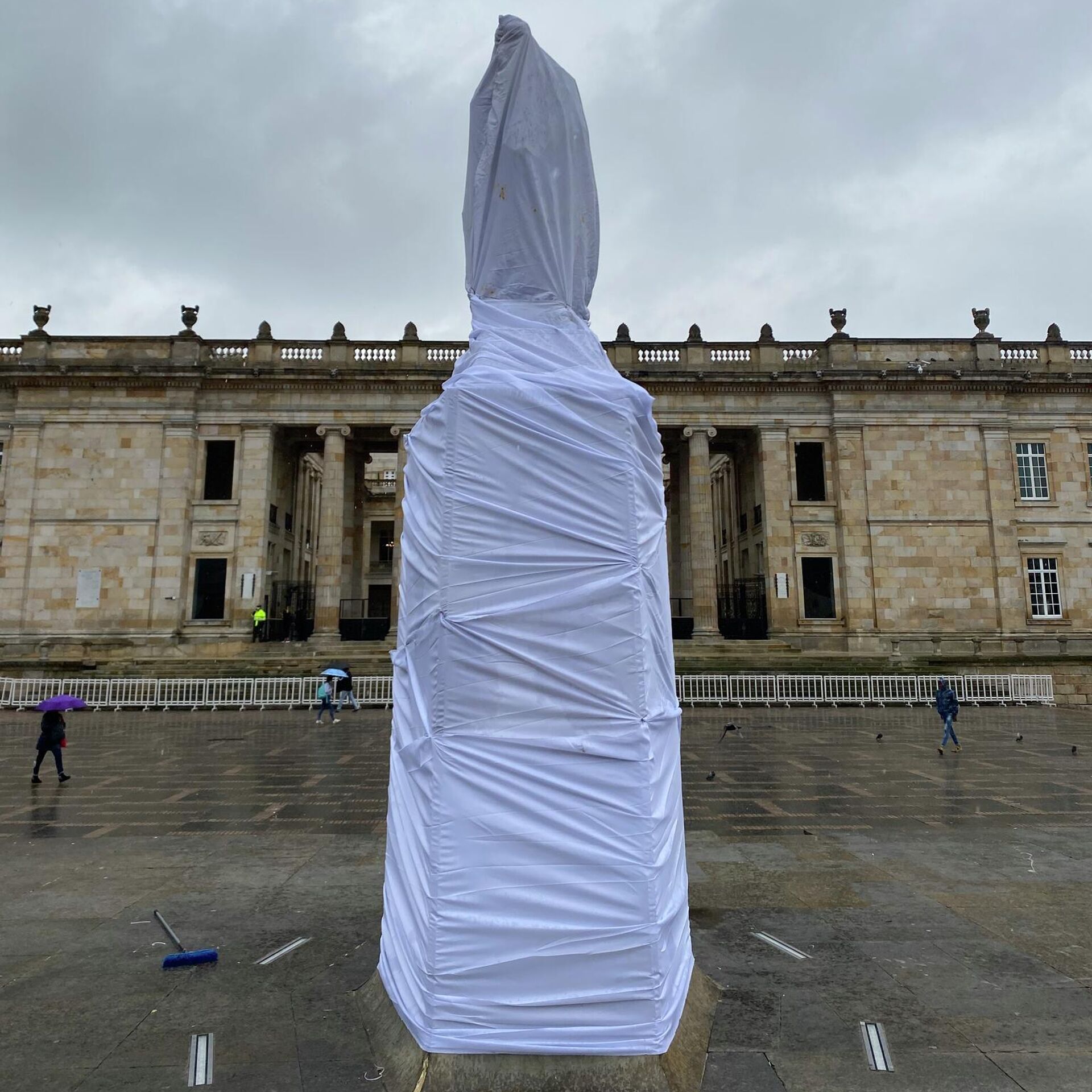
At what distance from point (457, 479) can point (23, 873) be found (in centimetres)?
548

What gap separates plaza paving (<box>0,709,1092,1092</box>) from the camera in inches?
129

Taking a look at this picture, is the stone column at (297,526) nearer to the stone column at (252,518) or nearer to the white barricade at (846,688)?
the stone column at (252,518)

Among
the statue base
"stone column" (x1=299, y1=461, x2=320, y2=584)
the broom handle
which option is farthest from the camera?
"stone column" (x1=299, y1=461, x2=320, y2=584)

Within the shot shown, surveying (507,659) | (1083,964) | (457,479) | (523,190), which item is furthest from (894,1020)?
(523,190)

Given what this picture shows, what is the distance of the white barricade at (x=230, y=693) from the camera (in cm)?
2097

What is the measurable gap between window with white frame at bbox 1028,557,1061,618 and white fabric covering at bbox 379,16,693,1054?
30.9 meters

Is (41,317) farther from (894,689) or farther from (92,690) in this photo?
(894,689)

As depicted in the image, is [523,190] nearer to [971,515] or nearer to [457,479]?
[457,479]

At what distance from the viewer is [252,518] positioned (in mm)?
28953

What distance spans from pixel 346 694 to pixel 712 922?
17.7m

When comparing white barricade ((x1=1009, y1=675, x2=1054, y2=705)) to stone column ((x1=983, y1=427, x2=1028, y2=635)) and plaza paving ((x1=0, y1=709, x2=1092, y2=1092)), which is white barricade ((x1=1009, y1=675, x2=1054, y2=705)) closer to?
stone column ((x1=983, y1=427, x2=1028, y2=635))

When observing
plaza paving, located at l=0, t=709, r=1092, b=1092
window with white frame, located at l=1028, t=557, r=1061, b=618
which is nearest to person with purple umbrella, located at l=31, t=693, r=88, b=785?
plaza paving, located at l=0, t=709, r=1092, b=1092

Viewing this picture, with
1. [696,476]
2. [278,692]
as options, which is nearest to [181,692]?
[278,692]

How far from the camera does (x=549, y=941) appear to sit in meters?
Result: 2.89
